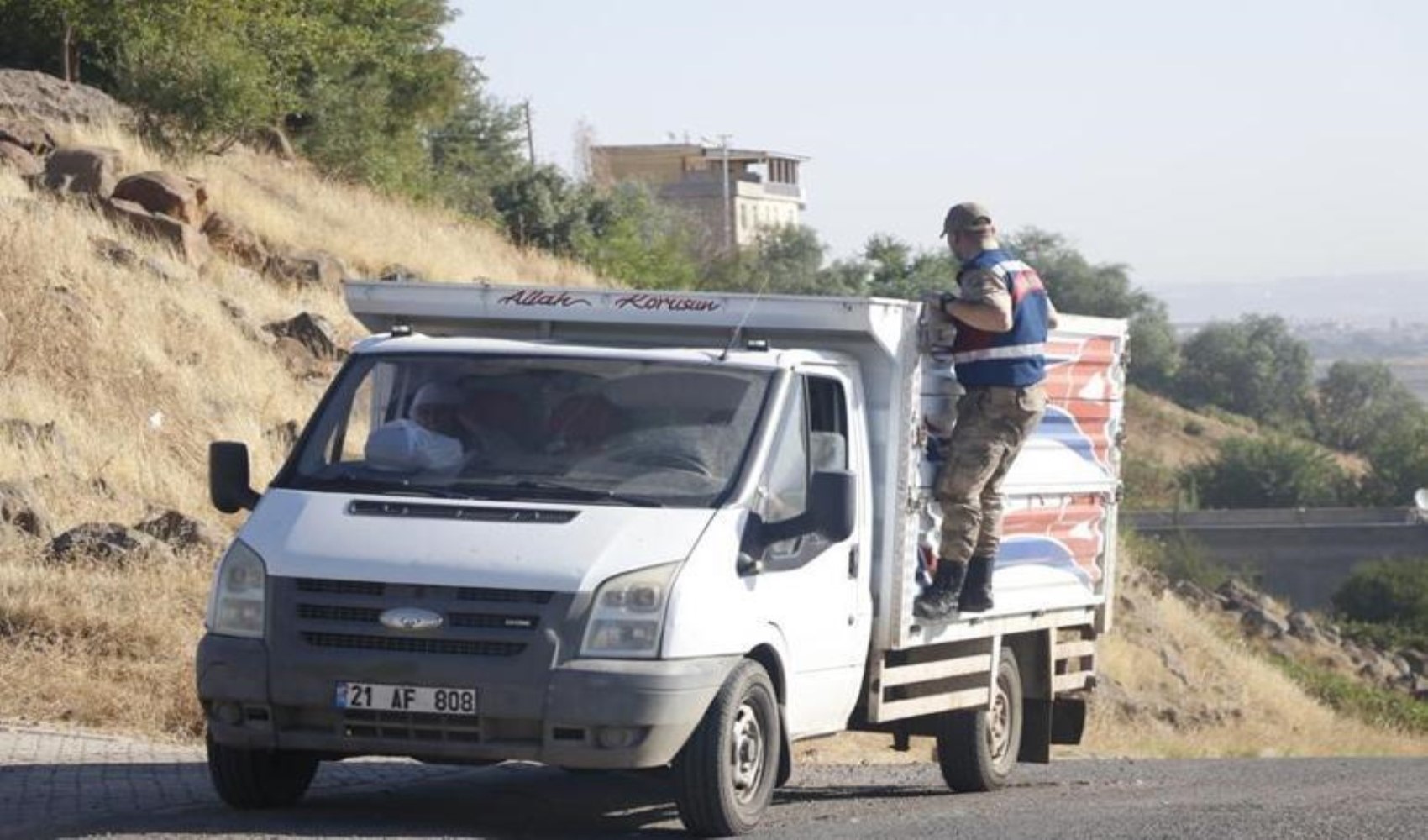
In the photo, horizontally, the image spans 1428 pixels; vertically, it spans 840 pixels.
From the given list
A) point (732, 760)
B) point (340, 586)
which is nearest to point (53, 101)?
point (340, 586)

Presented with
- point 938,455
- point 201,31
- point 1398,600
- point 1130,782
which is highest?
point 201,31

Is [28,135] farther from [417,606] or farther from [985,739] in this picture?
[417,606]

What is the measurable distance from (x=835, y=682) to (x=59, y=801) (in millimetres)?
3192

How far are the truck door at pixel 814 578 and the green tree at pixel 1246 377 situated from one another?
458 feet

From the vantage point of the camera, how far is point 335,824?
31.3ft

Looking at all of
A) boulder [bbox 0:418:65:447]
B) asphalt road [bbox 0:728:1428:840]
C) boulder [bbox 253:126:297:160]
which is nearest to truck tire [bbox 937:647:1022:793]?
asphalt road [bbox 0:728:1428:840]

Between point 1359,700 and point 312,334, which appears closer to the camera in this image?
point 312,334

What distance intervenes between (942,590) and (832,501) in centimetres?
161

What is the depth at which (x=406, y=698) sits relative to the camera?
29.6 ft

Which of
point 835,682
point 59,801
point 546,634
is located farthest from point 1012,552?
point 59,801

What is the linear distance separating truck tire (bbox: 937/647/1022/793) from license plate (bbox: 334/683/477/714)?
361 centimetres

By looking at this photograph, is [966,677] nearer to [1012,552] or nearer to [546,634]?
[1012,552]

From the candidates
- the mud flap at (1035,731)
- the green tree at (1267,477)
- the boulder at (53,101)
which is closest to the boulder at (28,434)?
the mud flap at (1035,731)

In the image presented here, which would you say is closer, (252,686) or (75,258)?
(252,686)
